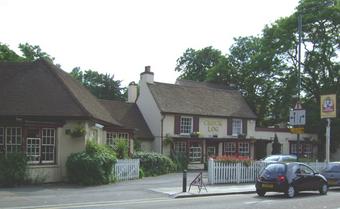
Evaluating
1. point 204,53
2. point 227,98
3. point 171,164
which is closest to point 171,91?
point 227,98

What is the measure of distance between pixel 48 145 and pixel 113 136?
8.16 m

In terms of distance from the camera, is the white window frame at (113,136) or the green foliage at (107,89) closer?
the white window frame at (113,136)

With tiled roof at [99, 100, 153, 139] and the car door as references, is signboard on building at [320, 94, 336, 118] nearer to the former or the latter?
the car door

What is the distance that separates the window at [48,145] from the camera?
83.2 feet

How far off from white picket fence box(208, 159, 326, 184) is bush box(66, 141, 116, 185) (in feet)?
16.3

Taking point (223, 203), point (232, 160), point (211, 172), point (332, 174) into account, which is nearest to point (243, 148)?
point (232, 160)

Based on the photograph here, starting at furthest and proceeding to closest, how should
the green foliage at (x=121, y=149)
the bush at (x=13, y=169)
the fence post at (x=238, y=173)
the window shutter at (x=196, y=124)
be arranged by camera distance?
1. the window shutter at (x=196, y=124)
2. the green foliage at (x=121, y=149)
3. the fence post at (x=238, y=173)
4. the bush at (x=13, y=169)

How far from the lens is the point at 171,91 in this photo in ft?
148

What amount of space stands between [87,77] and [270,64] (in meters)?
35.6

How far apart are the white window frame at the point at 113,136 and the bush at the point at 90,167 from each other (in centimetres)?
664

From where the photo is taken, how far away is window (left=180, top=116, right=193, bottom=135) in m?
42.7

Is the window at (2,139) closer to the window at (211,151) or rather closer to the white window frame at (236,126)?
the window at (211,151)

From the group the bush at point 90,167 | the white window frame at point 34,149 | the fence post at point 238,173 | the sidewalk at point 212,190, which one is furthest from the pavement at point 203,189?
the white window frame at point 34,149

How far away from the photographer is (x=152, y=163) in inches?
1284
